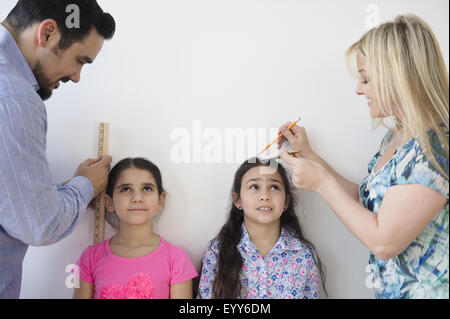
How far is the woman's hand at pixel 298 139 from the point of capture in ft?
4.65

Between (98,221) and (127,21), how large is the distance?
73 cm

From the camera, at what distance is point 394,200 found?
38.4 inches

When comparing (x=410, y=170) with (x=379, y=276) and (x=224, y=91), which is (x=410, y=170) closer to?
(x=379, y=276)

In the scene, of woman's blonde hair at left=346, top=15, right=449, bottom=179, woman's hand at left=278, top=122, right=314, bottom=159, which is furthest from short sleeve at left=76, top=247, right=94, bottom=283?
woman's blonde hair at left=346, top=15, right=449, bottom=179

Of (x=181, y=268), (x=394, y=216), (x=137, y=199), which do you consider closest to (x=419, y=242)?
(x=394, y=216)

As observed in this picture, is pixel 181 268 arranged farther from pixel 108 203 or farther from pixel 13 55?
pixel 13 55

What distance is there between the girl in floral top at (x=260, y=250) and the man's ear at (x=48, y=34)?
0.72 m

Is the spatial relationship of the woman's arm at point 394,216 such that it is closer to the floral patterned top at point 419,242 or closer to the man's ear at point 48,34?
the floral patterned top at point 419,242

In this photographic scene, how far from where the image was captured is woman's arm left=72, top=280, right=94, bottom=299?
1350 mm

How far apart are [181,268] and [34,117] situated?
67cm

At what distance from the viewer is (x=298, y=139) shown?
1.42 metres

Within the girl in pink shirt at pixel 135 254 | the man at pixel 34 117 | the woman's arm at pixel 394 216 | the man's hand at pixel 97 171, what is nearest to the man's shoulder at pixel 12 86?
the man at pixel 34 117

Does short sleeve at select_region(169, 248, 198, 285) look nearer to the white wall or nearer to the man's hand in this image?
the white wall
